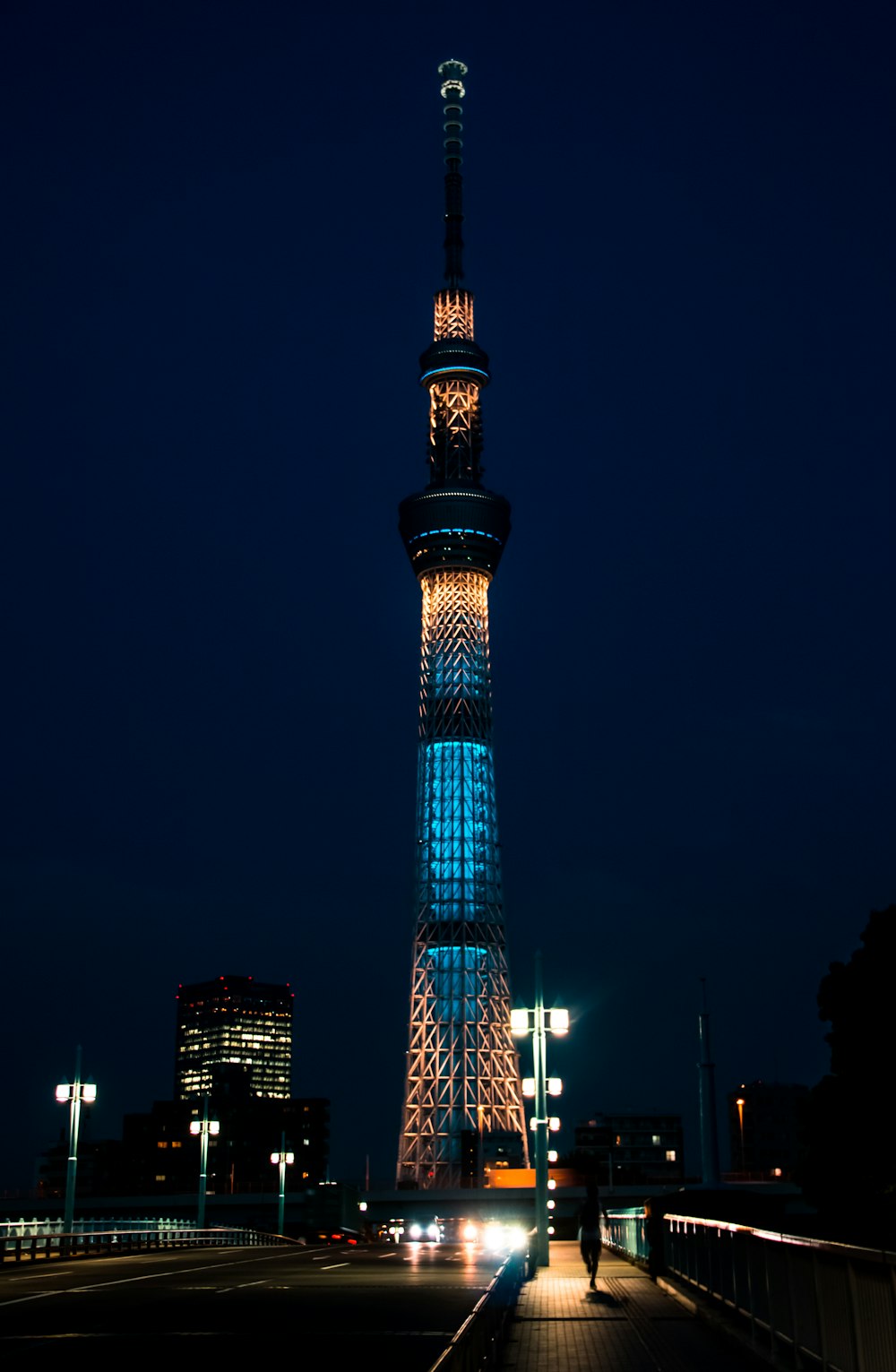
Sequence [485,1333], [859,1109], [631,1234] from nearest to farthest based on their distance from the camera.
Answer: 1. [485,1333]
2. [631,1234]
3. [859,1109]

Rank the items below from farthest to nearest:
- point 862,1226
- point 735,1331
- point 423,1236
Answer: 1. point 423,1236
2. point 862,1226
3. point 735,1331

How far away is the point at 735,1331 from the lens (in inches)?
731

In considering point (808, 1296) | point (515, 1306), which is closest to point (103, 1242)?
point (515, 1306)

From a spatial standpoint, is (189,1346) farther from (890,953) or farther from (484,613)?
(484,613)

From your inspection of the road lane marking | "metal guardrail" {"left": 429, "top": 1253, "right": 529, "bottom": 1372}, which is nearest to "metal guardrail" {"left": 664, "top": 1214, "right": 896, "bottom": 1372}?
"metal guardrail" {"left": 429, "top": 1253, "right": 529, "bottom": 1372}

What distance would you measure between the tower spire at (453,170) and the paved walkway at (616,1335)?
13920 cm

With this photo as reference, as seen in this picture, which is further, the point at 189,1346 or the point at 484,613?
the point at 484,613

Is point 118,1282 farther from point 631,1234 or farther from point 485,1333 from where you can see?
point 485,1333

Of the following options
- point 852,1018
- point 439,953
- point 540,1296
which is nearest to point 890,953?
point 852,1018

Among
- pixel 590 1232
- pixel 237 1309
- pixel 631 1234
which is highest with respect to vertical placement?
pixel 590 1232

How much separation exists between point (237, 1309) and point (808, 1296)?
13219mm

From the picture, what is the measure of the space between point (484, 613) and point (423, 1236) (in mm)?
73598

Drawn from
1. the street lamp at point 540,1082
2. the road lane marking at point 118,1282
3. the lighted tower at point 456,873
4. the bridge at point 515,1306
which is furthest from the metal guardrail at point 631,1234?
the lighted tower at point 456,873

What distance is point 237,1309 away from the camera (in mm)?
24891
